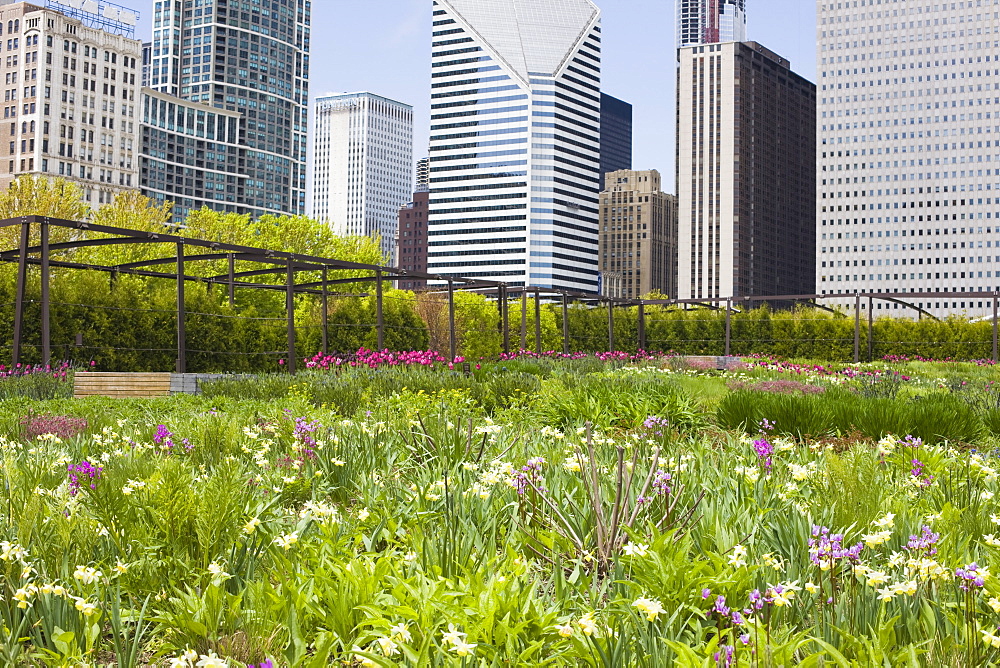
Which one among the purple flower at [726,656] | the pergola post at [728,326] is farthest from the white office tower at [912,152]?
the purple flower at [726,656]

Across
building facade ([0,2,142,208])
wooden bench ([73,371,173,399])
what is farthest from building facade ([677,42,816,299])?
wooden bench ([73,371,173,399])

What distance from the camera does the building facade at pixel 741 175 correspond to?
175750 mm

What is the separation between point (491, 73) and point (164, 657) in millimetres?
167354

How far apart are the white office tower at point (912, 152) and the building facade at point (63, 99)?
13221 cm

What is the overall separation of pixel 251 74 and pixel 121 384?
18722 centimetres

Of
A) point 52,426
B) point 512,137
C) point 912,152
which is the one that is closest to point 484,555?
point 52,426

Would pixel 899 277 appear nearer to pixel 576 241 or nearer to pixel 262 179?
pixel 576 241

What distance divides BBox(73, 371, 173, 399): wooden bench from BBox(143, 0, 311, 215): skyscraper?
165m

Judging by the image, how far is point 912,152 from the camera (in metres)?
160

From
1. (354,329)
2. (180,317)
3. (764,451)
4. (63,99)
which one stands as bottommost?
(764,451)

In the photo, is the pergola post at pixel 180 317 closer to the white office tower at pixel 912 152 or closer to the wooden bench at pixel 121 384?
the wooden bench at pixel 121 384

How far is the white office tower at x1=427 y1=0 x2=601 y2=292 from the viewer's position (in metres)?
159

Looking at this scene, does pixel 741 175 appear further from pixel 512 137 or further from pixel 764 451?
pixel 764 451

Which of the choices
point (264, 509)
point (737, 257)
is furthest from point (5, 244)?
point (737, 257)
